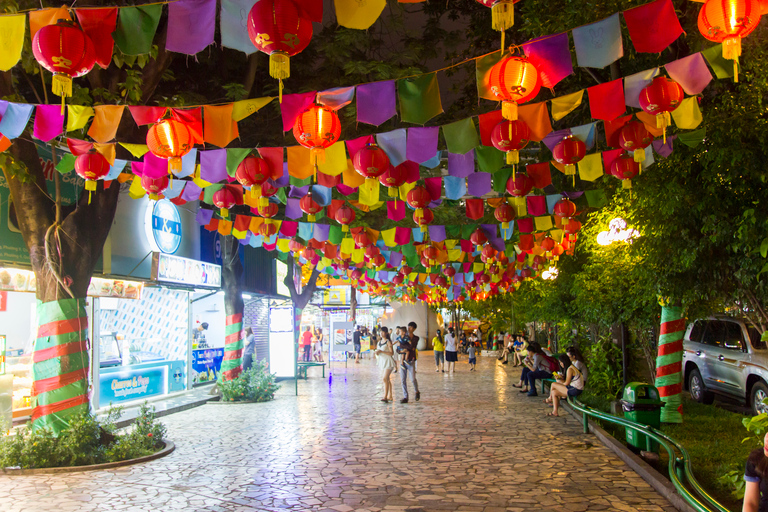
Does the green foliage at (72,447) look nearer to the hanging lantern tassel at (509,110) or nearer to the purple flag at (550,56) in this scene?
the hanging lantern tassel at (509,110)

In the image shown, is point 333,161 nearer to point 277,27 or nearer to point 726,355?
point 277,27

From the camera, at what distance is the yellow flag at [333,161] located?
8016mm

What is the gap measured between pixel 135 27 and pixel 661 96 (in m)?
5.22

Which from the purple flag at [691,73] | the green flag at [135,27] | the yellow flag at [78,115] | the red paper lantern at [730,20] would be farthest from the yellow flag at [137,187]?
the red paper lantern at [730,20]

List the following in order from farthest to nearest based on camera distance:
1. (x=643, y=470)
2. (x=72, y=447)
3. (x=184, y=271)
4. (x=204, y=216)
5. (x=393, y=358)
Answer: (x=184, y=271)
(x=393, y=358)
(x=204, y=216)
(x=72, y=447)
(x=643, y=470)

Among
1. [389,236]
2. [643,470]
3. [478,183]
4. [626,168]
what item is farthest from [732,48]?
[389,236]

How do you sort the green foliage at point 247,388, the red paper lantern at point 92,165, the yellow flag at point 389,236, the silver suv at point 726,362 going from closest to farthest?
the red paper lantern at point 92,165
the silver suv at point 726,362
the yellow flag at point 389,236
the green foliage at point 247,388

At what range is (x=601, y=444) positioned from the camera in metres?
9.00

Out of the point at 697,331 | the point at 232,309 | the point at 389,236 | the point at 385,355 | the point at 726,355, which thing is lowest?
the point at 726,355

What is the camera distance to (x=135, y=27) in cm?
522

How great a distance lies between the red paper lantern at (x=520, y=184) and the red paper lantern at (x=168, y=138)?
4870 mm

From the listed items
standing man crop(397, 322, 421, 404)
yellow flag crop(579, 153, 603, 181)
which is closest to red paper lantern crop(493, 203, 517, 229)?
yellow flag crop(579, 153, 603, 181)

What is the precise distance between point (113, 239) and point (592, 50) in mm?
10575

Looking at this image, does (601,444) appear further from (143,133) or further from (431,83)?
(143,133)
